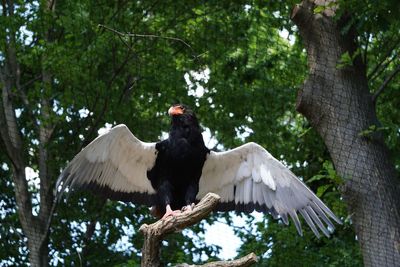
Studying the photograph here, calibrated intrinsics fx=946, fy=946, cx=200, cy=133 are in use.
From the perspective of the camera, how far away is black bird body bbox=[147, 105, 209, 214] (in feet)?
22.5

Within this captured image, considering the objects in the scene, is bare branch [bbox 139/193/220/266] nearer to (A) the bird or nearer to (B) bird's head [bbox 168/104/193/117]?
(A) the bird

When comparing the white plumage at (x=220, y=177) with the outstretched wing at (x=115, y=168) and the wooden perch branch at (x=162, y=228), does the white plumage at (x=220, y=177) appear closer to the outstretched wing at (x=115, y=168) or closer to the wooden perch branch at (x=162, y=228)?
the outstretched wing at (x=115, y=168)

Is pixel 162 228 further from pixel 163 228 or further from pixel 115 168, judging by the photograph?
pixel 115 168

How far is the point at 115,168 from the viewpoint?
280 inches

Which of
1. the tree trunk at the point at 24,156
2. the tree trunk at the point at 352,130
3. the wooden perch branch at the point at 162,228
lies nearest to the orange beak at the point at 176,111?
the tree trunk at the point at 352,130

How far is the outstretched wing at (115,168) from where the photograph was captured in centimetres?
689

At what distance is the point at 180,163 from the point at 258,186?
649 millimetres

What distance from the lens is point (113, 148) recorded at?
6938 mm

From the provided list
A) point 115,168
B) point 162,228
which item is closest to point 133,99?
point 115,168

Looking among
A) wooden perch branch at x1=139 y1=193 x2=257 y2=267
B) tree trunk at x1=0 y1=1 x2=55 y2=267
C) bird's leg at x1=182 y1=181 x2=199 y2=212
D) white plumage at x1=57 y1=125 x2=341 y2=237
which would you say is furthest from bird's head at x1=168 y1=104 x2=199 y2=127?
tree trunk at x1=0 y1=1 x2=55 y2=267

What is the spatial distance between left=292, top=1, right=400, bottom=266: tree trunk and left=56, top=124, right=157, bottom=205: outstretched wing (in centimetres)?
129

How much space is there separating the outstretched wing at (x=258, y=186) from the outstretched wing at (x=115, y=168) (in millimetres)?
438

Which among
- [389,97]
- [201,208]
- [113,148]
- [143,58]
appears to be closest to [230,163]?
[113,148]

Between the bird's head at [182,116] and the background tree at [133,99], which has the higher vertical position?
the background tree at [133,99]
